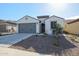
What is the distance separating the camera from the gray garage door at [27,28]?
13.4 meters

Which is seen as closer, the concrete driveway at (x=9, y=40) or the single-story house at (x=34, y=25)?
the concrete driveway at (x=9, y=40)

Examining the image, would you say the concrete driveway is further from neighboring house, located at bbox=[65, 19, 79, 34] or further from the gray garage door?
neighboring house, located at bbox=[65, 19, 79, 34]

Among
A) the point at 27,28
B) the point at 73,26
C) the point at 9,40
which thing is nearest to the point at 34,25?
the point at 27,28

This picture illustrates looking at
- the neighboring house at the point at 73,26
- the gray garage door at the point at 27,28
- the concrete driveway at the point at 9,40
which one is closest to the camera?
the concrete driveway at the point at 9,40

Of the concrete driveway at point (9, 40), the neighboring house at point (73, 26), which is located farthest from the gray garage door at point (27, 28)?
the neighboring house at point (73, 26)

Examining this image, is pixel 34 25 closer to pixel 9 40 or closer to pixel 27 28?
pixel 27 28

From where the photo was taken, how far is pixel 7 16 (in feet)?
30.3

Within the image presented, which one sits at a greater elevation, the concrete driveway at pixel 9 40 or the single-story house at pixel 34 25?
the single-story house at pixel 34 25

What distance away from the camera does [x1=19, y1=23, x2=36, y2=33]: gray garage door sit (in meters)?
13.4

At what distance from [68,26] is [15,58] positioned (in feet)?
15.7

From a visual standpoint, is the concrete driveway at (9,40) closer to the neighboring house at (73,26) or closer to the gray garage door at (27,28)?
the gray garage door at (27,28)

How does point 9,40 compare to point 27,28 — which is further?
point 27,28

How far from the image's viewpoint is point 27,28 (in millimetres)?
13688

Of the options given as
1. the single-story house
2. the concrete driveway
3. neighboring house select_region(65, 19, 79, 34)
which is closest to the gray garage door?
the single-story house
